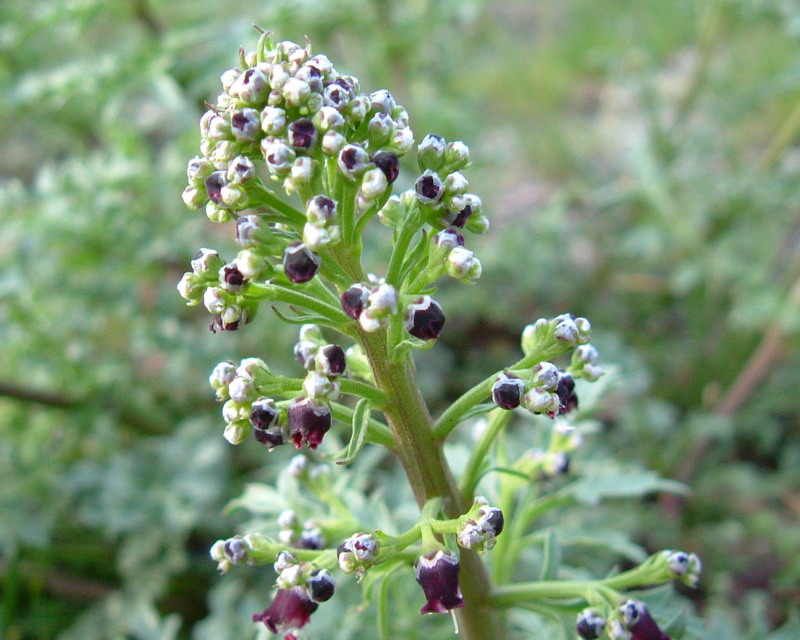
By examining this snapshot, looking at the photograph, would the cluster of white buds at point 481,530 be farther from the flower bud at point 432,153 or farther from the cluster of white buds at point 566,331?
the flower bud at point 432,153

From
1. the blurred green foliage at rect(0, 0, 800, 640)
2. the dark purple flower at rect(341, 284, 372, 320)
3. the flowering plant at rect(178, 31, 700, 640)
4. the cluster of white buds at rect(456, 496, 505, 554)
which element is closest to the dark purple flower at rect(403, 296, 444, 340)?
the flowering plant at rect(178, 31, 700, 640)

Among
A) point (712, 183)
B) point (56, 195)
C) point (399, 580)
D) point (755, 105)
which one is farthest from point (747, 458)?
point (56, 195)

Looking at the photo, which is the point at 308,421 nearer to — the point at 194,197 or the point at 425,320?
the point at 425,320

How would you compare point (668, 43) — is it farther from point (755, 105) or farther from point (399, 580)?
point (399, 580)

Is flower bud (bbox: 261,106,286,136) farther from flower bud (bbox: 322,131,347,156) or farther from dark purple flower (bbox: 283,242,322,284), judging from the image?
dark purple flower (bbox: 283,242,322,284)

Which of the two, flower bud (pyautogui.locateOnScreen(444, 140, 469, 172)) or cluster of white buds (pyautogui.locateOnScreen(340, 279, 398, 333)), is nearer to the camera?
cluster of white buds (pyautogui.locateOnScreen(340, 279, 398, 333))

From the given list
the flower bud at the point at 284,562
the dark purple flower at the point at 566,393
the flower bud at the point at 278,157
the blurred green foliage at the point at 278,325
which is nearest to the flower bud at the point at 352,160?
the flower bud at the point at 278,157

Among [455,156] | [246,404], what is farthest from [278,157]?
[246,404]
